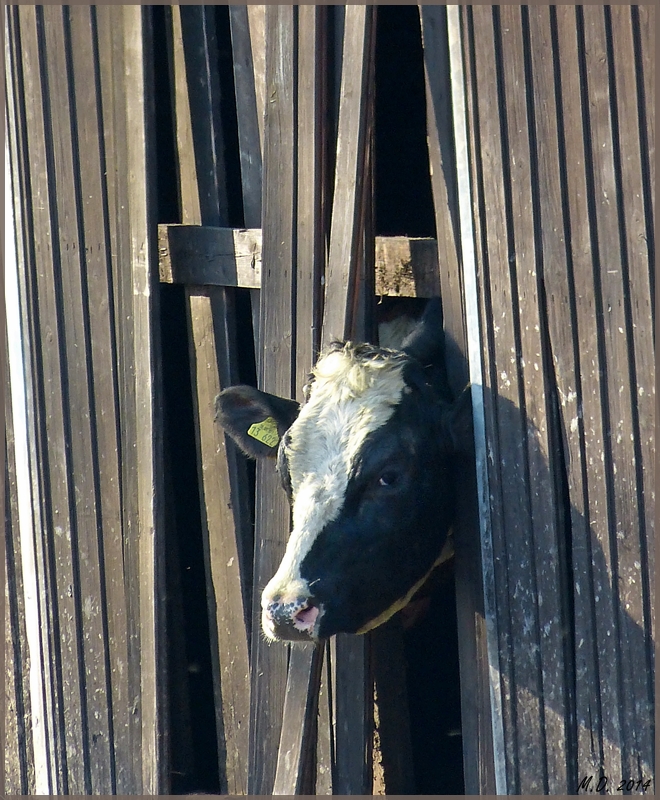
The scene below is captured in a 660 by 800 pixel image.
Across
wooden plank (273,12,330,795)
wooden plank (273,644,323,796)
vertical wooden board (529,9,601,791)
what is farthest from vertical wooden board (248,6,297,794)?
vertical wooden board (529,9,601,791)

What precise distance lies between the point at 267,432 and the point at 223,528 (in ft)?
2.52

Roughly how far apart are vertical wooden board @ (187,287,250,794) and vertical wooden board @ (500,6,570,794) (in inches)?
58.8

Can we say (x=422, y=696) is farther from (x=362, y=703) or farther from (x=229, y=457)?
(x=229, y=457)

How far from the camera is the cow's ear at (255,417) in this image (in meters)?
4.11

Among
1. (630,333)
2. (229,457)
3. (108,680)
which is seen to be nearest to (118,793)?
(108,680)

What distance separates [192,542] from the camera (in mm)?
5316

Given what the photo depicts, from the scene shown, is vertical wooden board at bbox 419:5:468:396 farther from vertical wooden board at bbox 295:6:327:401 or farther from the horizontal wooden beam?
vertical wooden board at bbox 295:6:327:401

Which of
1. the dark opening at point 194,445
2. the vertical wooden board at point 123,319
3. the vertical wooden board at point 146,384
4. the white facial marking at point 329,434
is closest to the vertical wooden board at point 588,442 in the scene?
the white facial marking at point 329,434

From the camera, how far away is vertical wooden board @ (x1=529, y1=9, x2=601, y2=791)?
3504mm

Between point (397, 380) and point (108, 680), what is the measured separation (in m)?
1.98

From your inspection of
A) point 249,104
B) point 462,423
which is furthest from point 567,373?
point 249,104

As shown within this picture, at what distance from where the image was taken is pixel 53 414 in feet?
16.4

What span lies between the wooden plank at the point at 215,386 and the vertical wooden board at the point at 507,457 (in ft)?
4.43

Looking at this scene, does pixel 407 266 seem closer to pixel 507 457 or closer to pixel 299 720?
pixel 507 457
